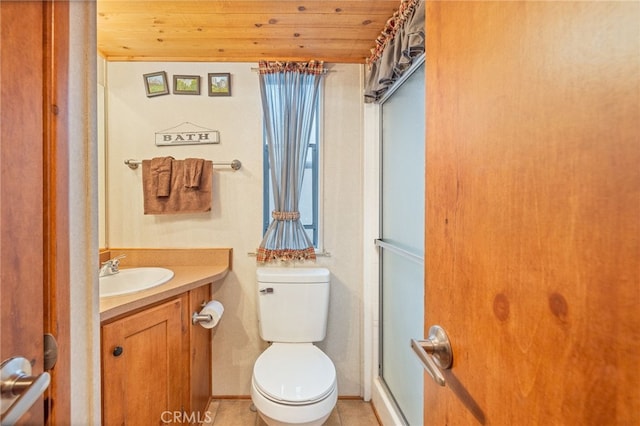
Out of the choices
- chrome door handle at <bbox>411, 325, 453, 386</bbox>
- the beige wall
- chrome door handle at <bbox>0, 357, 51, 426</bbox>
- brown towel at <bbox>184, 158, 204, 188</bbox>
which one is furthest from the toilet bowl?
brown towel at <bbox>184, 158, 204, 188</bbox>

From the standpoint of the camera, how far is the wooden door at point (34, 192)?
1.37 feet

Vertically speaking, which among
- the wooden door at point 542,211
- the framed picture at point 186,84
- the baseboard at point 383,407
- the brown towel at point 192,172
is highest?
the framed picture at point 186,84

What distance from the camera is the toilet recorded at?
1177mm

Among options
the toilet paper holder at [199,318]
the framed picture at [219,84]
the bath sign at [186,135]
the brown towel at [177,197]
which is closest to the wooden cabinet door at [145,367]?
the toilet paper holder at [199,318]

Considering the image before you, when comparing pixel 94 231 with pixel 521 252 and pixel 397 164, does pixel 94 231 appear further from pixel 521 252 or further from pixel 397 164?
pixel 397 164

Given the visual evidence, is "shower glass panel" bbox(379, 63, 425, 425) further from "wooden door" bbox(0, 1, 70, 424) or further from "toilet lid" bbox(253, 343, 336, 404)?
"wooden door" bbox(0, 1, 70, 424)

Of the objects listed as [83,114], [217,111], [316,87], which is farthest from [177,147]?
[83,114]

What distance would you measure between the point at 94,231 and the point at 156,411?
107 centimetres

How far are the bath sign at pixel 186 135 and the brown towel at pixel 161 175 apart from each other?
0.45 feet

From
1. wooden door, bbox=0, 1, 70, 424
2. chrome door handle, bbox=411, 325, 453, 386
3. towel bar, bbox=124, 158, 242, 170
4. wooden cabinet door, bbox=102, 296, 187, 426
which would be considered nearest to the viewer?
wooden door, bbox=0, 1, 70, 424

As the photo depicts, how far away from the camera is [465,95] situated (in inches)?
19.4

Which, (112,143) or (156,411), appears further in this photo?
(112,143)

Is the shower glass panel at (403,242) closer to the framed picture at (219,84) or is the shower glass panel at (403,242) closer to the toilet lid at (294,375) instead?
the toilet lid at (294,375)

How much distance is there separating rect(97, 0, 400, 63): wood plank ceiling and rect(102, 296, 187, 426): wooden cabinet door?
1.40 meters
